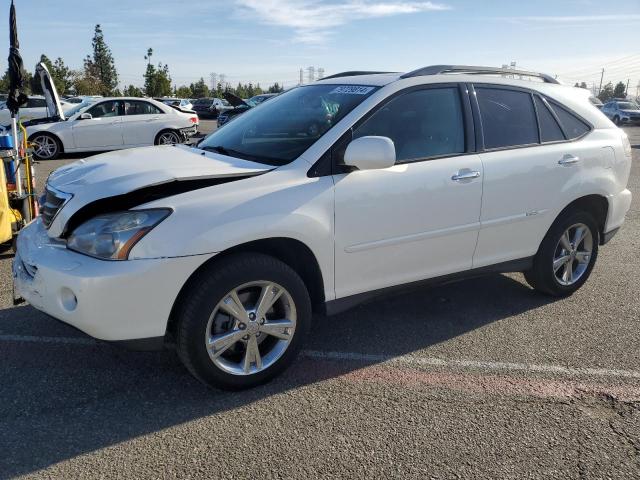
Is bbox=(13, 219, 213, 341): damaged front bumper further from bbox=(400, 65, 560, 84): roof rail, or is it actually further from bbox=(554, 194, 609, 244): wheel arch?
bbox=(554, 194, 609, 244): wheel arch

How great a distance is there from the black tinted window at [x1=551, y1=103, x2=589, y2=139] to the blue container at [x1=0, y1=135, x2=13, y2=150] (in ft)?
16.6

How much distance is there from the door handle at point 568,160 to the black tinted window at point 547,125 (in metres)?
0.17

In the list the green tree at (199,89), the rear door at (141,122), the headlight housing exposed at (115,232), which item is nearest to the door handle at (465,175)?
the headlight housing exposed at (115,232)

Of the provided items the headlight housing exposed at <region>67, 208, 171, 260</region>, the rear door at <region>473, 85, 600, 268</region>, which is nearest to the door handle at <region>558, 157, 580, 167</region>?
the rear door at <region>473, 85, 600, 268</region>

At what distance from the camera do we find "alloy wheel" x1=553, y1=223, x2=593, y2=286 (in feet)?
15.5

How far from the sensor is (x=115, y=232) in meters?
2.89

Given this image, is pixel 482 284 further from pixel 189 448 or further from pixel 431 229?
pixel 189 448

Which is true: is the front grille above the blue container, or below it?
below

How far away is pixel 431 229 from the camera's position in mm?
3781

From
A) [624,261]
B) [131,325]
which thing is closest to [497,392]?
[131,325]

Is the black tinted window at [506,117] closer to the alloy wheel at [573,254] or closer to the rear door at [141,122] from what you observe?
the alloy wheel at [573,254]

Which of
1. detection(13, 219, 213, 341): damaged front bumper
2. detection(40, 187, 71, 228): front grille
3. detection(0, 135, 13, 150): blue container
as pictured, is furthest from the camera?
detection(0, 135, 13, 150): blue container

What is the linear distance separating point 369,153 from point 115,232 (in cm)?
144

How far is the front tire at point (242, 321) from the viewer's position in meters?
3.01
